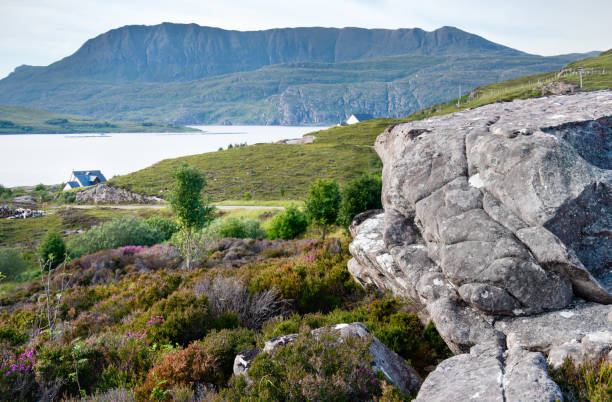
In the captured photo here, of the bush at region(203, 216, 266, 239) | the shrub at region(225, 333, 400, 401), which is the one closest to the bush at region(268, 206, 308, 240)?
the bush at region(203, 216, 266, 239)

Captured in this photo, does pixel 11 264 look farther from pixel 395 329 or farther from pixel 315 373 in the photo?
pixel 315 373

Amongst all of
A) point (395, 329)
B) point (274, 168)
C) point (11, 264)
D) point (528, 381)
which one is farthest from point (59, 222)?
point (528, 381)

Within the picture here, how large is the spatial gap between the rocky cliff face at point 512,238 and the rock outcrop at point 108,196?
9946 cm

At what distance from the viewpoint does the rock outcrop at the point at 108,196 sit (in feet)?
328

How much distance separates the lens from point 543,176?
6.66 m

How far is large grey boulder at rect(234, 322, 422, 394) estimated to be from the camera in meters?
5.84

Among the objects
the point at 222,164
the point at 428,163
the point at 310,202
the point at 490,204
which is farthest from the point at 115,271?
the point at 222,164

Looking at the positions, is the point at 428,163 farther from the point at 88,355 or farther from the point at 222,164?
the point at 222,164

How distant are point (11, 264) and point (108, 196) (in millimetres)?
73144

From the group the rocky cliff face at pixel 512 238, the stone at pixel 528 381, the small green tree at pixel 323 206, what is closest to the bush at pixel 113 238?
the small green tree at pixel 323 206

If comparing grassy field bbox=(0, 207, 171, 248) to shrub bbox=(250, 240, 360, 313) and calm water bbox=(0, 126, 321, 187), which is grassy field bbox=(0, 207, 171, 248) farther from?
shrub bbox=(250, 240, 360, 313)

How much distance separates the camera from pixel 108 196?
106 metres

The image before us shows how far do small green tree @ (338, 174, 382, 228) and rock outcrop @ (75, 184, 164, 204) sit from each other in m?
83.3

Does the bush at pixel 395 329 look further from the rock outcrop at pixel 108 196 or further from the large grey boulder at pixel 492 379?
the rock outcrop at pixel 108 196
